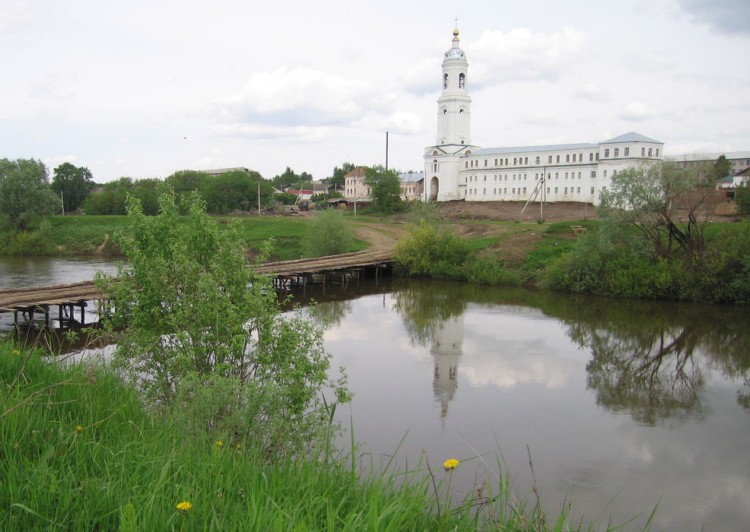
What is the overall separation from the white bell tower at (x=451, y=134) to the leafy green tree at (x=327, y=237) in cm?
3385

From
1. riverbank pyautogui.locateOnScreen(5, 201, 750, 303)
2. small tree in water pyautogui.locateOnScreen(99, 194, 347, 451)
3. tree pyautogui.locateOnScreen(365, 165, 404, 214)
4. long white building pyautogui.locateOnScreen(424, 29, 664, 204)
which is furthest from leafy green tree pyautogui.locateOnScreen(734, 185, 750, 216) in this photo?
small tree in water pyautogui.locateOnScreen(99, 194, 347, 451)

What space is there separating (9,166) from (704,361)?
2421 inches

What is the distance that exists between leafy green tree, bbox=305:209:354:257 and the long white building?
30701 millimetres

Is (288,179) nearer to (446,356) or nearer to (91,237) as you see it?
(91,237)

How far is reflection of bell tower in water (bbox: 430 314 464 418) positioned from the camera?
1595 centimetres

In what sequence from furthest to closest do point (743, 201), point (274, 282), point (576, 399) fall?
point (743, 201), point (274, 282), point (576, 399)

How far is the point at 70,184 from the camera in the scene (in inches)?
3494

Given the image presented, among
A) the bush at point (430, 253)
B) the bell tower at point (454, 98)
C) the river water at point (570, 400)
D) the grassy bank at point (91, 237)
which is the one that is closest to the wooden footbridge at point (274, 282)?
the bush at point (430, 253)

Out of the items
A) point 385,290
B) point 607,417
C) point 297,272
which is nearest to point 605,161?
point 385,290

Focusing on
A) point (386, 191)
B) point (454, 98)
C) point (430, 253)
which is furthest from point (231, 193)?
point (430, 253)

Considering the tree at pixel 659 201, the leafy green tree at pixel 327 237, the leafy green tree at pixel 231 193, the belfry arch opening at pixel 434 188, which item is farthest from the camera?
the belfry arch opening at pixel 434 188

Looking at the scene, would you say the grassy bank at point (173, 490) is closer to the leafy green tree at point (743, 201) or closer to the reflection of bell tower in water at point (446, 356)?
the reflection of bell tower in water at point (446, 356)

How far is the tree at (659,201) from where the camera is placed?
1221 inches

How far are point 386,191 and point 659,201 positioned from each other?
4106 cm
